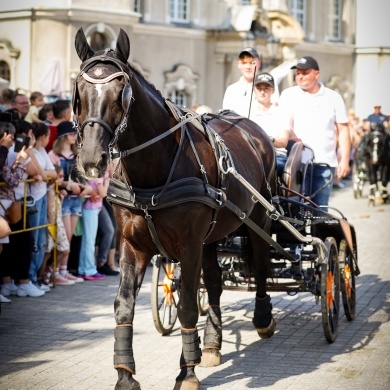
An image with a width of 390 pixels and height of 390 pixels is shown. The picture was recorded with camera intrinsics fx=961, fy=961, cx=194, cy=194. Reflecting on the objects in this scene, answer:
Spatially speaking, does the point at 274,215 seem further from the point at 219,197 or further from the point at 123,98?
the point at 123,98

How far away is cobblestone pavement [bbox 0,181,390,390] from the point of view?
743 centimetres

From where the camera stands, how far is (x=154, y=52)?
31688 millimetres

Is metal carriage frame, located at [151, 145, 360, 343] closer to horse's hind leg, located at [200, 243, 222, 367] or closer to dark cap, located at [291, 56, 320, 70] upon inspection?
horse's hind leg, located at [200, 243, 222, 367]

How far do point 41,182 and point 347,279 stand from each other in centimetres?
370

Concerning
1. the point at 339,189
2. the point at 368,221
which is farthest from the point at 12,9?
the point at 368,221

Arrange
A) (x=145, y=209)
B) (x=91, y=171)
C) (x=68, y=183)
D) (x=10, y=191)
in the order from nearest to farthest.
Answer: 1. (x=91, y=171)
2. (x=145, y=209)
3. (x=10, y=191)
4. (x=68, y=183)

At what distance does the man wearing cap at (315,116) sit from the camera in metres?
9.91

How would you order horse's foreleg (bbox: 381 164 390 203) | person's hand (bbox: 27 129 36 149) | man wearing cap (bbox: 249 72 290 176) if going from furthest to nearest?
1. horse's foreleg (bbox: 381 164 390 203)
2. person's hand (bbox: 27 129 36 149)
3. man wearing cap (bbox: 249 72 290 176)

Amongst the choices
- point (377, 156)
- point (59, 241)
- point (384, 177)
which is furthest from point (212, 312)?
point (384, 177)

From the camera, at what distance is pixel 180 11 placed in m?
33.1

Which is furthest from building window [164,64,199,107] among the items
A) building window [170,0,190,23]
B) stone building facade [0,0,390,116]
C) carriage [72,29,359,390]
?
carriage [72,29,359,390]

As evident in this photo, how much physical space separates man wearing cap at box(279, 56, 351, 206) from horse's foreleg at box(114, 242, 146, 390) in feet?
11.0

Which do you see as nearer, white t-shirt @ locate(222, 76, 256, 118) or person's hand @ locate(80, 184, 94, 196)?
white t-shirt @ locate(222, 76, 256, 118)

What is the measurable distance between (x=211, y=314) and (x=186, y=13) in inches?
1029
